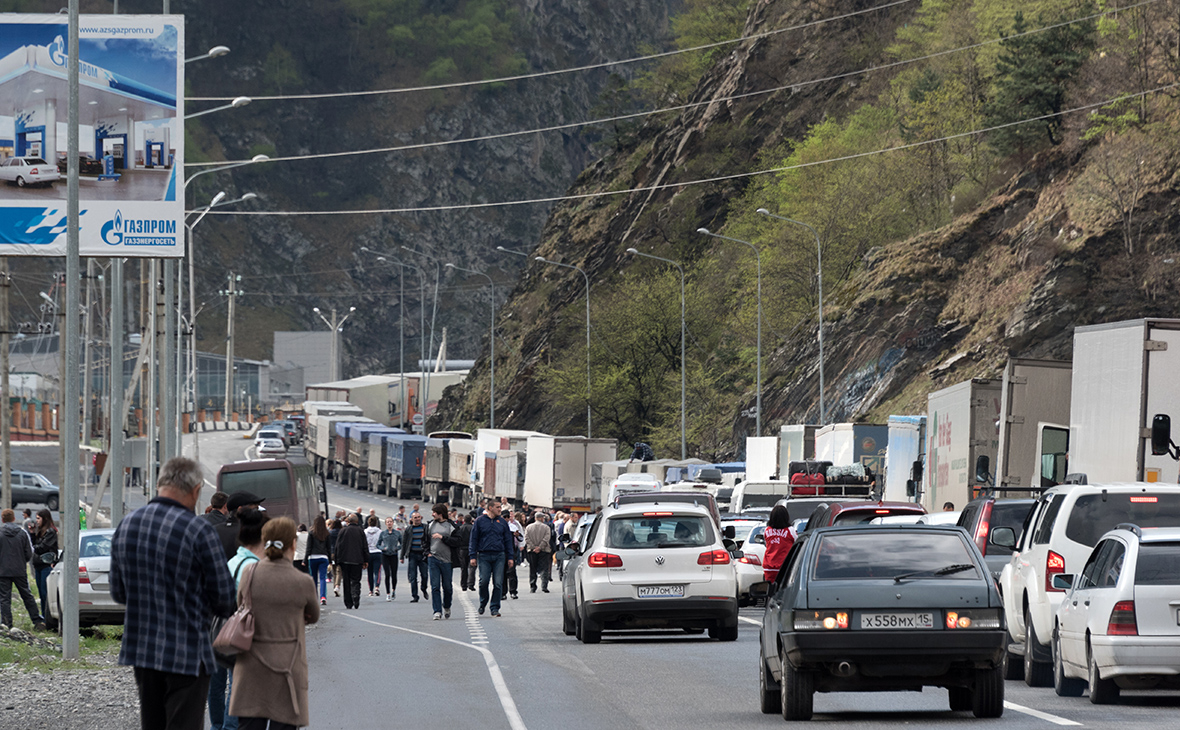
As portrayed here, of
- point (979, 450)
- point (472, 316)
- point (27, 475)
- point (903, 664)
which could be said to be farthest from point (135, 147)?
point (472, 316)

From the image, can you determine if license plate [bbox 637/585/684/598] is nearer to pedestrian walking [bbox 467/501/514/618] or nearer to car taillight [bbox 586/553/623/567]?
car taillight [bbox 586/553/623/567]

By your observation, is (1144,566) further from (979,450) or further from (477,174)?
(477,174)

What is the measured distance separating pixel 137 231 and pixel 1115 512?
1438 centimetres

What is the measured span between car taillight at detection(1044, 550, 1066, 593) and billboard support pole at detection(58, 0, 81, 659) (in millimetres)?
9813

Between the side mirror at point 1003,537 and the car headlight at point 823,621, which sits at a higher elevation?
the car headlight at point 823,621

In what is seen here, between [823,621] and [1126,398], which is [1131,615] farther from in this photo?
[1126,398]

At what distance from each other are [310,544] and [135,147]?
671cm

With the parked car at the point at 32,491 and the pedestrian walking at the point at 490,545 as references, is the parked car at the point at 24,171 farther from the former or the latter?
the parked car at the point at 32,491

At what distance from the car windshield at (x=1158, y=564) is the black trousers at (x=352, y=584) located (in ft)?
55.9

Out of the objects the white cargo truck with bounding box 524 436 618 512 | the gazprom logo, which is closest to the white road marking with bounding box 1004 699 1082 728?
the gazprom logo

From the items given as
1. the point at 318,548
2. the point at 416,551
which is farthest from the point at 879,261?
the point at 318,548

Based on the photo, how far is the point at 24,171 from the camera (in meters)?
23.4

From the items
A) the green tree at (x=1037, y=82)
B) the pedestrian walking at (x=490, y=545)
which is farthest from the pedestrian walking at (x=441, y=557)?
the green tree at (x=1037, y=82)

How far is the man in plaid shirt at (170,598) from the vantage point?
25.6 feet
